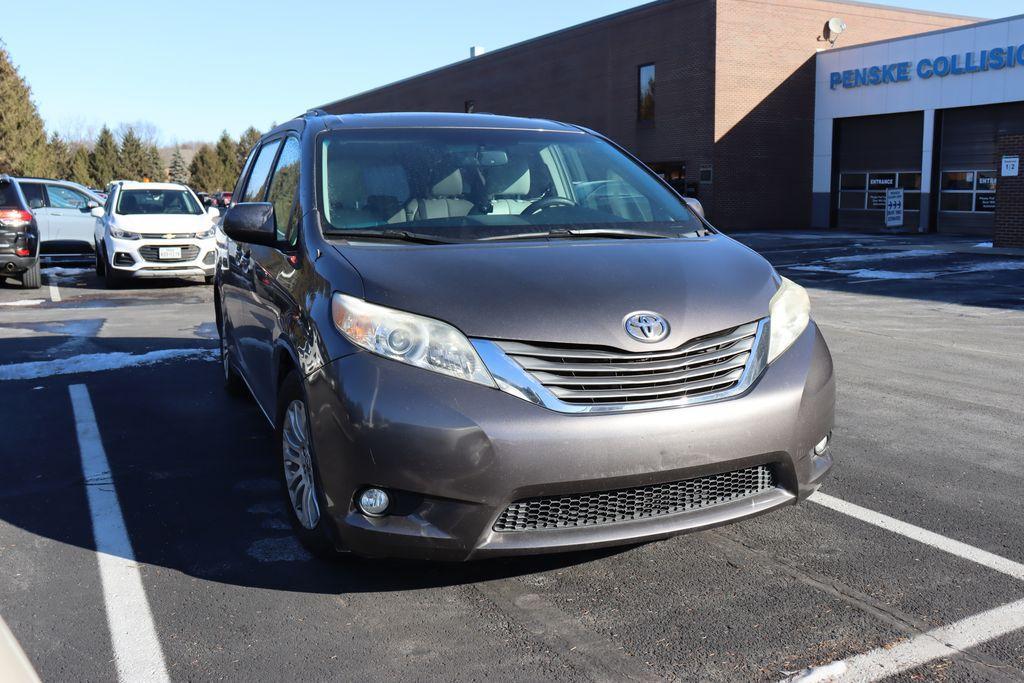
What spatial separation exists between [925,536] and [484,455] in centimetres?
207

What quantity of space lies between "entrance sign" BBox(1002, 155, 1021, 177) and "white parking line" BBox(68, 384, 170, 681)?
20943mm

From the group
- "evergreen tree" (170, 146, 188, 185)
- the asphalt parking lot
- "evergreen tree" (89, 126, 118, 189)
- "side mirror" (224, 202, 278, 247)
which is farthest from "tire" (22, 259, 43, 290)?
"evergreen tree" (170, 146, 188, 185)

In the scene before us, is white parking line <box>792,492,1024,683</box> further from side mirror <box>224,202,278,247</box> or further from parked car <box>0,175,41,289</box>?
parked car <box>0,175,41,289</box>

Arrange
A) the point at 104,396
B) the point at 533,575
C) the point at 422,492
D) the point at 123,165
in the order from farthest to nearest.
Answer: the point at 123,165, the point at 104,396, the point at 533,575, the point at 422,492

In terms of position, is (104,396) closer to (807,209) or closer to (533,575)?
(533,575)

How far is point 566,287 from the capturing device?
11.1 ft

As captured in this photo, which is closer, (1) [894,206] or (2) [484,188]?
(2) [484,188]

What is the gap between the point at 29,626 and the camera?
327 cm

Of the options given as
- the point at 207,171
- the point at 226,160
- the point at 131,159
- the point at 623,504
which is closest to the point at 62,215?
the point at 623,504

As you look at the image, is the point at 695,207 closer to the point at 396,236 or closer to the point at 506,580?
the point at 396,236

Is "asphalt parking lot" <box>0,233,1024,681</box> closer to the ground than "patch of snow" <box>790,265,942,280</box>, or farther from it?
farther from it

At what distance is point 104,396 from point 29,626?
3860 millimetres

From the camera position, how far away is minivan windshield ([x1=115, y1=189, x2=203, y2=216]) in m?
16.0

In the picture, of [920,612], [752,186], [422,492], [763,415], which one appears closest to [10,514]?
[422,492]
